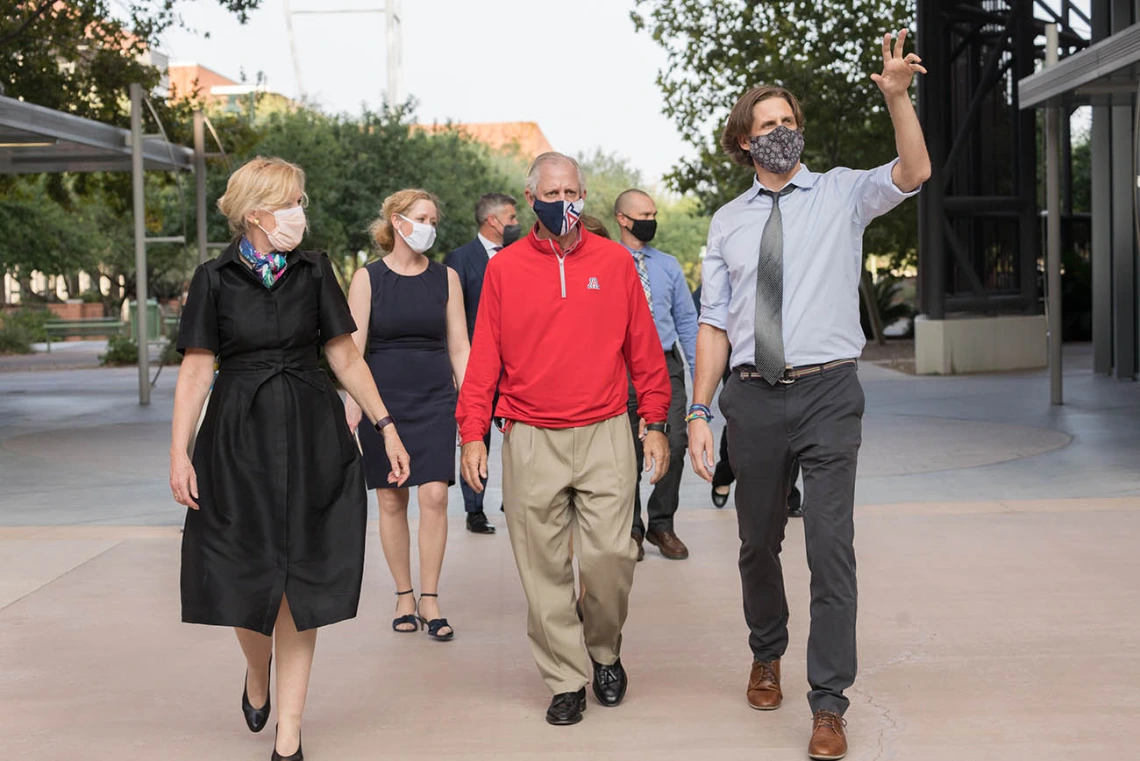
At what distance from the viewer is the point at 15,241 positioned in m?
41.2

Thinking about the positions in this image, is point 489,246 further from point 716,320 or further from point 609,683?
point 609,683

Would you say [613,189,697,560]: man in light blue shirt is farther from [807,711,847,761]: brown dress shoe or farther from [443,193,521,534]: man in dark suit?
[807,711,847,761]: brown dress shoe

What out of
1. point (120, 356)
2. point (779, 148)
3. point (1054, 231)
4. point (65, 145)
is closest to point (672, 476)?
point (779, 148)

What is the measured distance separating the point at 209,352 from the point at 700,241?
10629cm

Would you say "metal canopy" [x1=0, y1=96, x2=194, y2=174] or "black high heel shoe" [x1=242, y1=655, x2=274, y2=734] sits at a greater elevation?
"metal canopy" [x1=0, y1=96, x2=194, y2=174]

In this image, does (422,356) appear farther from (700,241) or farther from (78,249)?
(700,241)

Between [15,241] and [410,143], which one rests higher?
[410,143]

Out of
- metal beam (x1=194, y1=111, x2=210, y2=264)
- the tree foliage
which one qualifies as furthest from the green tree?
the tree foliage

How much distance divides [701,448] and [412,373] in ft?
6.58

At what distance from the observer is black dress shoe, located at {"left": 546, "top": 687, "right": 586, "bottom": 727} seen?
5.09m

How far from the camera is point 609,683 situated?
5.32 meters

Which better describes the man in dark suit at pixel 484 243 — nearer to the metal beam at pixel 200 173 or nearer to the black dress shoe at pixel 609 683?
the black dress shoe at pixel 609 683

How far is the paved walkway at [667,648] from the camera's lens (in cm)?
492

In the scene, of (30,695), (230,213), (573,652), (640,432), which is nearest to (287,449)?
(230,213)
